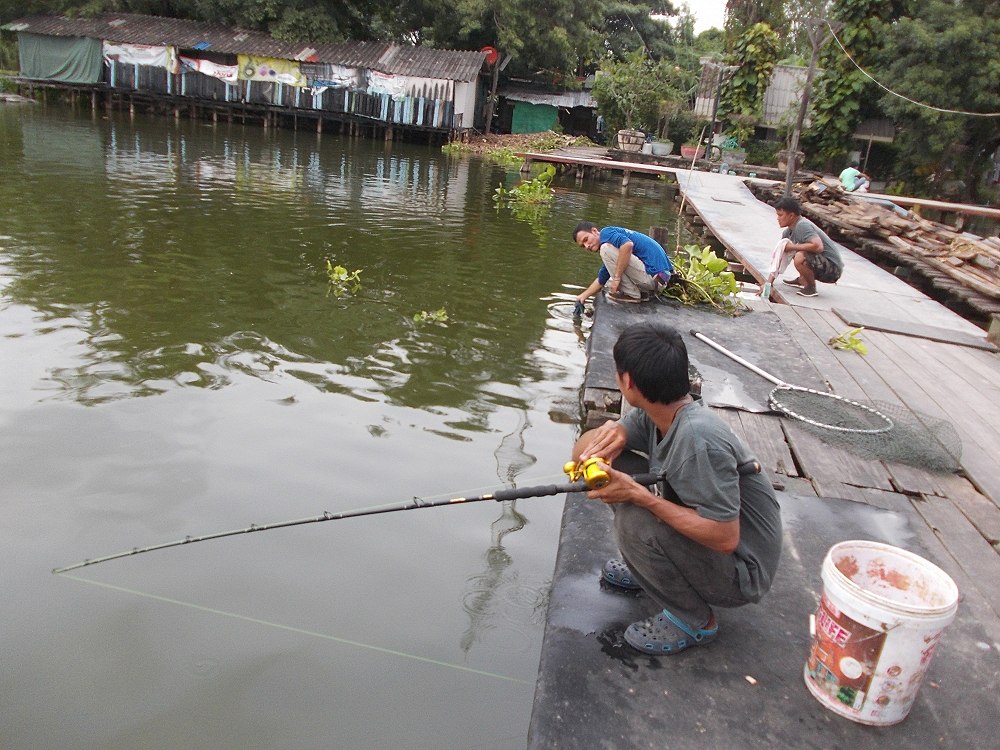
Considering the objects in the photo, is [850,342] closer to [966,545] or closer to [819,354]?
[819,354]

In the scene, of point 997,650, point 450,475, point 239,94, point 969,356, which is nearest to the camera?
point 997,650

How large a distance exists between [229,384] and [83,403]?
0.99 m

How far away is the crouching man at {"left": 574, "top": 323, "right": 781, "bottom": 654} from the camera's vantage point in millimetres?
2414

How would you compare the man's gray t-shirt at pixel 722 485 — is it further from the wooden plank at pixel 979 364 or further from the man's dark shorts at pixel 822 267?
the man's dark shorts at pixel 822 267

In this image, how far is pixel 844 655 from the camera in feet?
7.81

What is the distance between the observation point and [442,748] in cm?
296

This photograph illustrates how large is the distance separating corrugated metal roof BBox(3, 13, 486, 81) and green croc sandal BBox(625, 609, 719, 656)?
27440 millimetres

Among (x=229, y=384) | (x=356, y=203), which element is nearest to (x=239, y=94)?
(x=356, y=203)

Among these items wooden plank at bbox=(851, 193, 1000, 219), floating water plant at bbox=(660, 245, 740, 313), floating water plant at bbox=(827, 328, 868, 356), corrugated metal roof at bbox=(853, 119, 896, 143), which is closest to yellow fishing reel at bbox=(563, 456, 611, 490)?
floating water plant at bbox=(827, 328, 868, 356)

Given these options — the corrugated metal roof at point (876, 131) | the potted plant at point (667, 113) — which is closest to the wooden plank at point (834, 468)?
the potted plant at point (667, 113)

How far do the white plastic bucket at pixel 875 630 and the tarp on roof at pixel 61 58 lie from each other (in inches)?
1332

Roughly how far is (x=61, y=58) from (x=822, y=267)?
104ft

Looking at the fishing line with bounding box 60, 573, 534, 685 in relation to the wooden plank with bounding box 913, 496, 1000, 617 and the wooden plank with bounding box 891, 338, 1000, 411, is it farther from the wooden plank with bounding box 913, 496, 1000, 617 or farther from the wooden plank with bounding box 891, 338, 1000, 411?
the wooden plank with bounding box 891, 338, 1000, 411

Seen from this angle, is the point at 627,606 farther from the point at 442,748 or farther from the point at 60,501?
the point at 60,501
